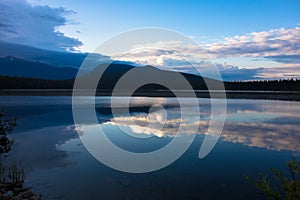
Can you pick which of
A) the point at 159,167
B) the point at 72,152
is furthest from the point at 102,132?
the point at 159,167

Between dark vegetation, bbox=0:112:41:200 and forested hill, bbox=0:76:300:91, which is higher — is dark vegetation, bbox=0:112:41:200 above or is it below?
below

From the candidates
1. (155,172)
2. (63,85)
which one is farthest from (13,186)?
(63,85)

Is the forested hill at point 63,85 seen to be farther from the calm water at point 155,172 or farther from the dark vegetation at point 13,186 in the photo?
the dark vegetation at point 13,186

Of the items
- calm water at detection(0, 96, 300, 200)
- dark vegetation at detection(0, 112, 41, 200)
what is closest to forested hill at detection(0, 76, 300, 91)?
calm water at detection(0, 96, 300, 200)

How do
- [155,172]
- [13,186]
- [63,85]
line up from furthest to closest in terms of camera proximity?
[63,85], [155,172], [13,186]

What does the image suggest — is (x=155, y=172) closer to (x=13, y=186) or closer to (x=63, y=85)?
(x=13, y=186)

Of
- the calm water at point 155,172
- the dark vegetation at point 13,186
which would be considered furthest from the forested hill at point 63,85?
the dark vegetation at point 13,186

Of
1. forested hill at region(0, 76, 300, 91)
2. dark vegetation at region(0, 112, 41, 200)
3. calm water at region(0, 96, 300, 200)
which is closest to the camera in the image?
dark vegetation at region(0, 112, 41, 200)

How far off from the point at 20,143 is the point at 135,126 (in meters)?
8.07

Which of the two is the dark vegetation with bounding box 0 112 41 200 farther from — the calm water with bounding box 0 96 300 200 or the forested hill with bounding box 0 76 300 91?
the forested hill with bounding box 0 76 300 91

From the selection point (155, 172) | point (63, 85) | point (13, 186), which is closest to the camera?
point (13, 186)

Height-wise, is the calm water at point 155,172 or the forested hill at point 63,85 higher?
the forested hill at point 63,85

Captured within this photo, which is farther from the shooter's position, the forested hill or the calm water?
the forested hill

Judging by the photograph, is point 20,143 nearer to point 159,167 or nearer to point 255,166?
point 159,167
